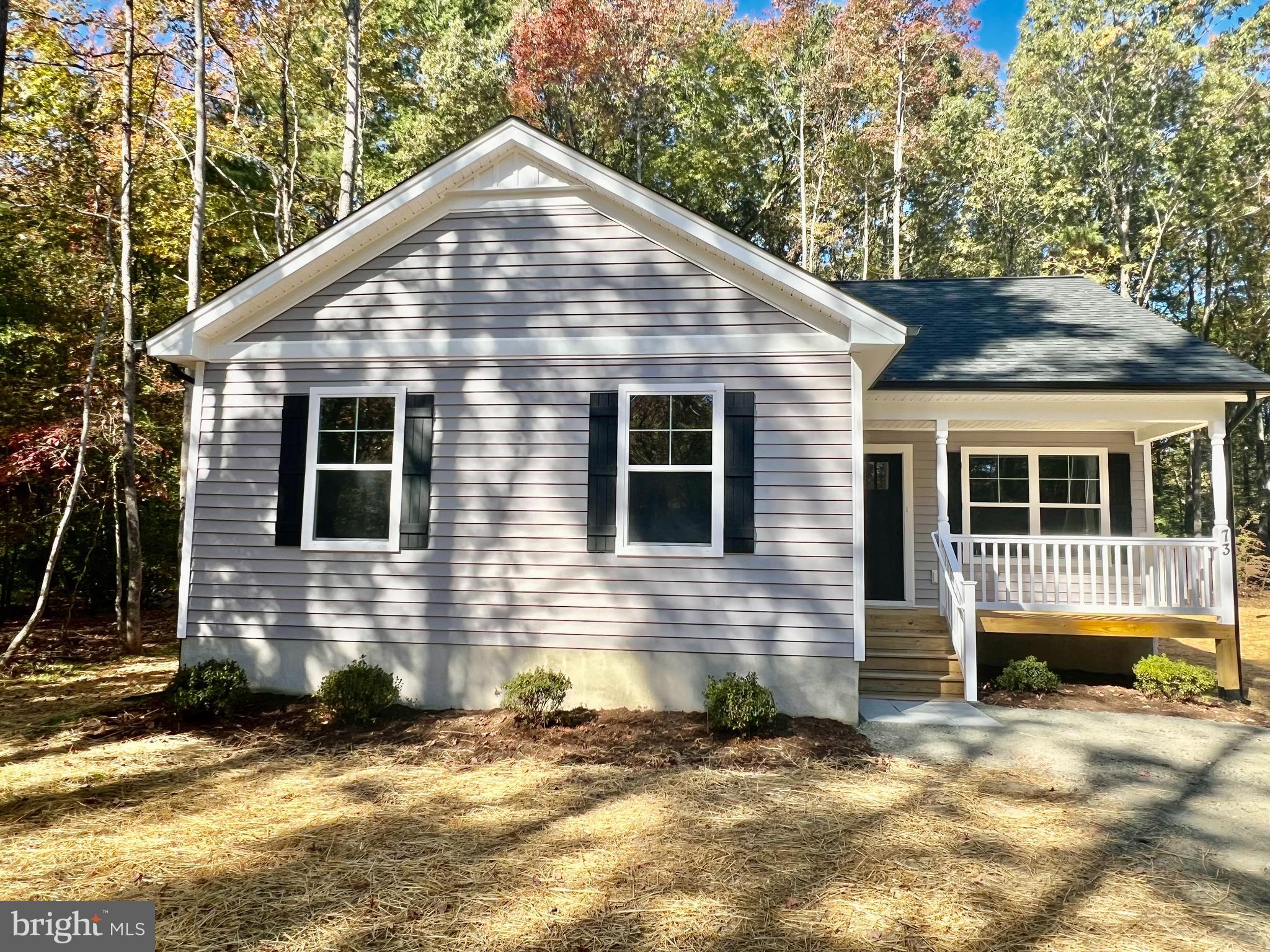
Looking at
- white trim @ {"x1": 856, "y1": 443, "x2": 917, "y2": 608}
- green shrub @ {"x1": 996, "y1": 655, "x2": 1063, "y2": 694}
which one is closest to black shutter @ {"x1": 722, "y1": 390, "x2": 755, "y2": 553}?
white trim @ {"x1": 856, "y1": 443, "x2": 917, "y2": 608}

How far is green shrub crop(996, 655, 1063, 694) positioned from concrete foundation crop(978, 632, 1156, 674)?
1.06m

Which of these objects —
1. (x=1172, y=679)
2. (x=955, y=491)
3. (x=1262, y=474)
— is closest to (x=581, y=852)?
(x=1172, y=679)

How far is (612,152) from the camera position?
77.7ft

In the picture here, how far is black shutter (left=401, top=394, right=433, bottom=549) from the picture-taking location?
23.5 ft

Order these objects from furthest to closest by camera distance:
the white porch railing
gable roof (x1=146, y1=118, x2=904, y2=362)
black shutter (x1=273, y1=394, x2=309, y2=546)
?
the white porch railing
black shutter (x1=273, y1=394, x2=309, y2=546)
gable roof (x1=146, y1=118, x2=904, y2=362)

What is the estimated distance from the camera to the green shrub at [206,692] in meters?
6.58

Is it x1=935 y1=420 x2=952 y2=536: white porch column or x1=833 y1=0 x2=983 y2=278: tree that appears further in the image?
x1=833 y1=0 x2=983 y2=278: tree

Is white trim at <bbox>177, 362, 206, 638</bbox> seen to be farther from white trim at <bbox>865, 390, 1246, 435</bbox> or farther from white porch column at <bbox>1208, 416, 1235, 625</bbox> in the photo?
white porch column at <bbox>1208, 416, 1235, 625</bbox>

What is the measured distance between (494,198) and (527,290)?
1.02m

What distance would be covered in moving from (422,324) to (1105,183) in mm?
23085

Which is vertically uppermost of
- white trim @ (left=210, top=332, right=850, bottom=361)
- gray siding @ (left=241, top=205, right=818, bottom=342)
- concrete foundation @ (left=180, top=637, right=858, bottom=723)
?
gray siding @ (left=241, top=205, right=818, bottom=342)

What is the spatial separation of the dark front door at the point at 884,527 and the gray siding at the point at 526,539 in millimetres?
3351

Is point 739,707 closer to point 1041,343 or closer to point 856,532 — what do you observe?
point 856,532

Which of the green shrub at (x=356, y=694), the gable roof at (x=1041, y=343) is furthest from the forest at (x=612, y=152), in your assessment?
the gable roof at (x=1041, y=343)
